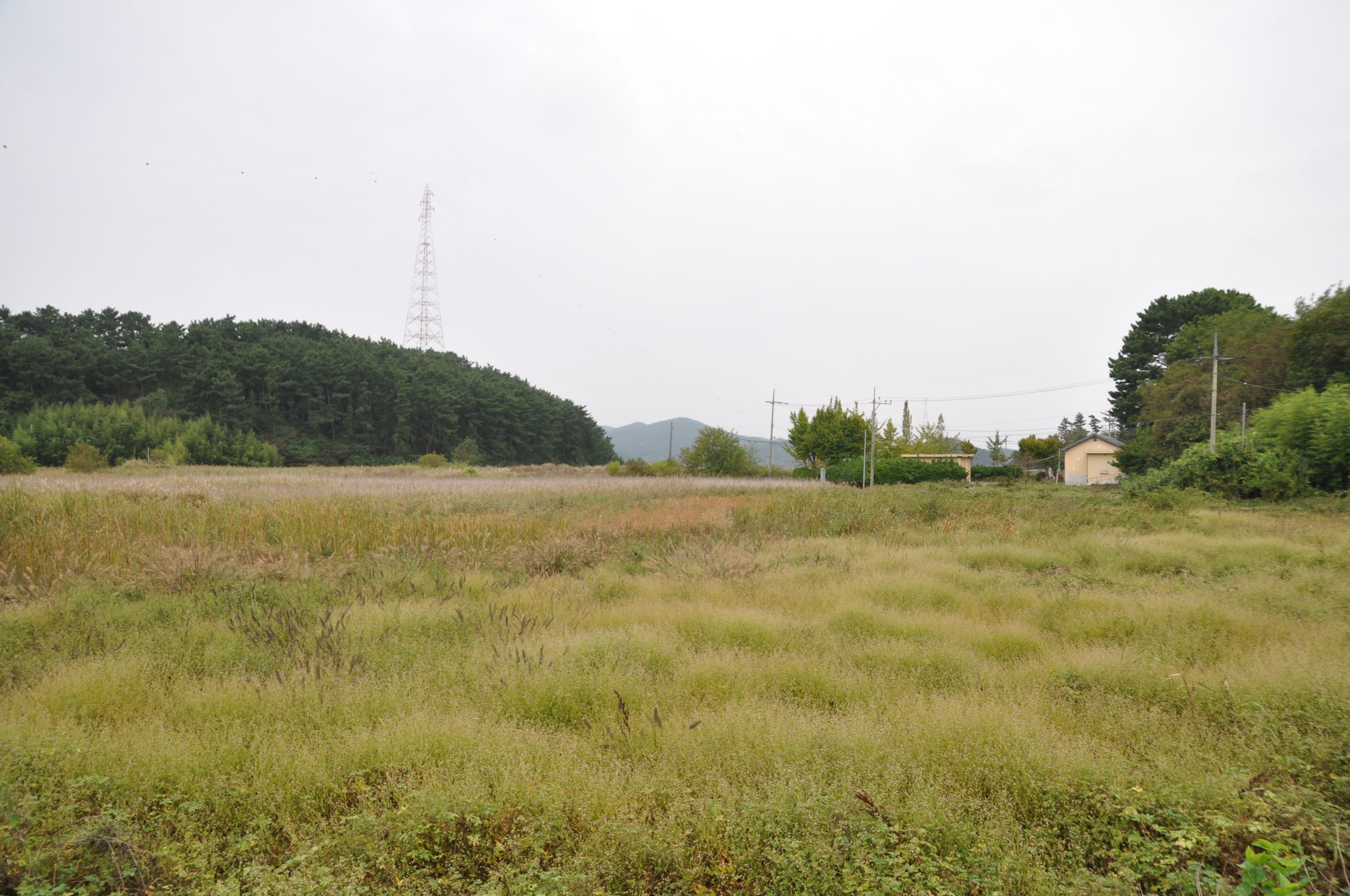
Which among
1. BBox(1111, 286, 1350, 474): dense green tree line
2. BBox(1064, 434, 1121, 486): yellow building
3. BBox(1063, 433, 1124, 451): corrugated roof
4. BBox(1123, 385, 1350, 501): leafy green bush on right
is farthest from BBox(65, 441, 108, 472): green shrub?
BBox(1063, 433, 1124, 451): corrugated roof

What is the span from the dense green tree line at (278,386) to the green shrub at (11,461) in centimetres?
2439

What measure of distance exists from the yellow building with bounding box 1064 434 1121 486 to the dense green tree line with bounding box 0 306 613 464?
193ft

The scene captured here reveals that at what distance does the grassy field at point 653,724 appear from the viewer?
2.92 m

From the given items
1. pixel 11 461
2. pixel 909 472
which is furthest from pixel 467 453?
pixel 909 472

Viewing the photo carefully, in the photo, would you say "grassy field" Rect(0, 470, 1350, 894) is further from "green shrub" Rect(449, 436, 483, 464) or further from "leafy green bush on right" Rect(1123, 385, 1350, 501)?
"green shrub" Rect(449, 436, 483, 464)

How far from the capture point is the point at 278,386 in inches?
2315

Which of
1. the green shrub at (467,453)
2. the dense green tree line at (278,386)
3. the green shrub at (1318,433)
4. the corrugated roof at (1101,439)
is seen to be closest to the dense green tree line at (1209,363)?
the corrugated roof at (1101,439)

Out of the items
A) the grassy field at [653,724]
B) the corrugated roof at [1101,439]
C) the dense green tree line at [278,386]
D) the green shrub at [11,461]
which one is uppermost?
the dense green tree line at [278,386]

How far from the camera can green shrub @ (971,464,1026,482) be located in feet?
145

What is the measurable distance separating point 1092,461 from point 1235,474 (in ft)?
117

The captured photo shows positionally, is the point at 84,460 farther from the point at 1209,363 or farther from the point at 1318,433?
the point at 1209,363

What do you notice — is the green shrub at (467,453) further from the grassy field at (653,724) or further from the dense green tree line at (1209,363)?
the dense green tree line at (1209,363)

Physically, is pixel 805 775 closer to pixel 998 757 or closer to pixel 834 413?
pixel 998 757

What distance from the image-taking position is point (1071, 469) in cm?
5472
